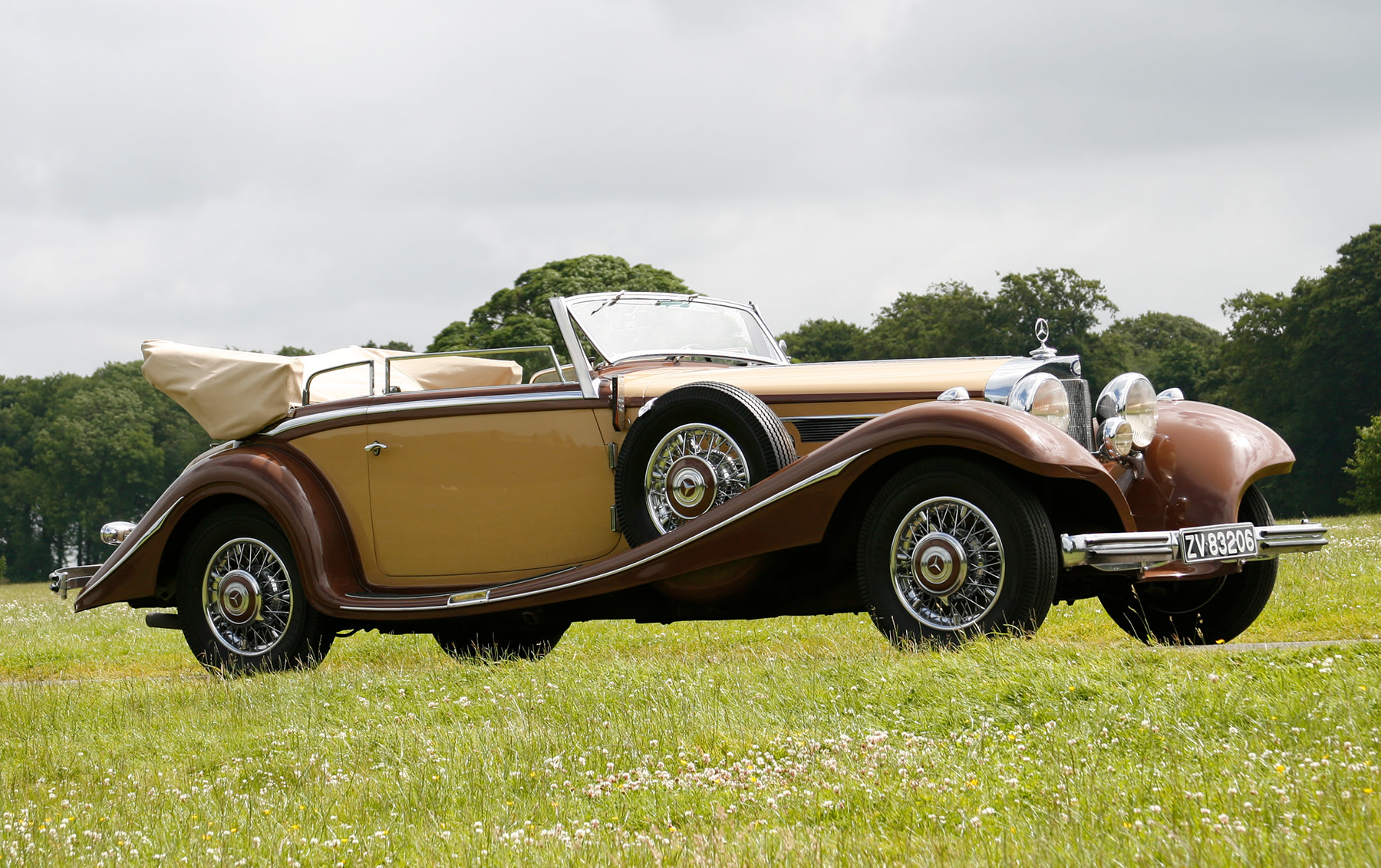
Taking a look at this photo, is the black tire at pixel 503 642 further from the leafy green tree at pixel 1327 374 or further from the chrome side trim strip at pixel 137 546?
the leafy green tree at pixel 1327 374

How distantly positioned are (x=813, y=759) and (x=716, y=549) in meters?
2.24

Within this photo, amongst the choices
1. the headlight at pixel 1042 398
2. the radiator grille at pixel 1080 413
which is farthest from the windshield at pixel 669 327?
the headlight at pixel 1042 398

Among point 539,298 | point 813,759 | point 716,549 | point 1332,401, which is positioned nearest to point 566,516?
point 716,549

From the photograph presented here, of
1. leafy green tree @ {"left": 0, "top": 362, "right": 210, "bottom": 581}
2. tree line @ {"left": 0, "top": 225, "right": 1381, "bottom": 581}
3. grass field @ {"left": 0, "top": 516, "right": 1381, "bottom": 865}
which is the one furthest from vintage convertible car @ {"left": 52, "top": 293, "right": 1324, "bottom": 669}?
leafy green tree @ {"left": 0, "top": 362, "right": 210, "bottom": 581}

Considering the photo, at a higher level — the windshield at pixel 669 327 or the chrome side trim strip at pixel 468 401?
the windshield at pixel 669 327

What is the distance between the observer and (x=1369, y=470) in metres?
39.2

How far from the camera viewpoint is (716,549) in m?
6.00

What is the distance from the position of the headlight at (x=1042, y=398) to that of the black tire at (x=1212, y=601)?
43.6 inches

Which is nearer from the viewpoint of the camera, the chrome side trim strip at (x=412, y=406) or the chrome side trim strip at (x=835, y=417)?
the chrome side trim strip at (x=835, y=417)

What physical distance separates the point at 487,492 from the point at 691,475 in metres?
1.44

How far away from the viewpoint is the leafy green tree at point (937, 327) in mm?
55719

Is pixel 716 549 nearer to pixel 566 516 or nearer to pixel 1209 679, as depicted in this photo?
pixel 566 516

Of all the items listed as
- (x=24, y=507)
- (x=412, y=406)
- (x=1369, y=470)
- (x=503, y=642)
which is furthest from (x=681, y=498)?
(x=24, y=507)

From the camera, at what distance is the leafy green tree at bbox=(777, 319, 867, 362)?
5991 centimetres
